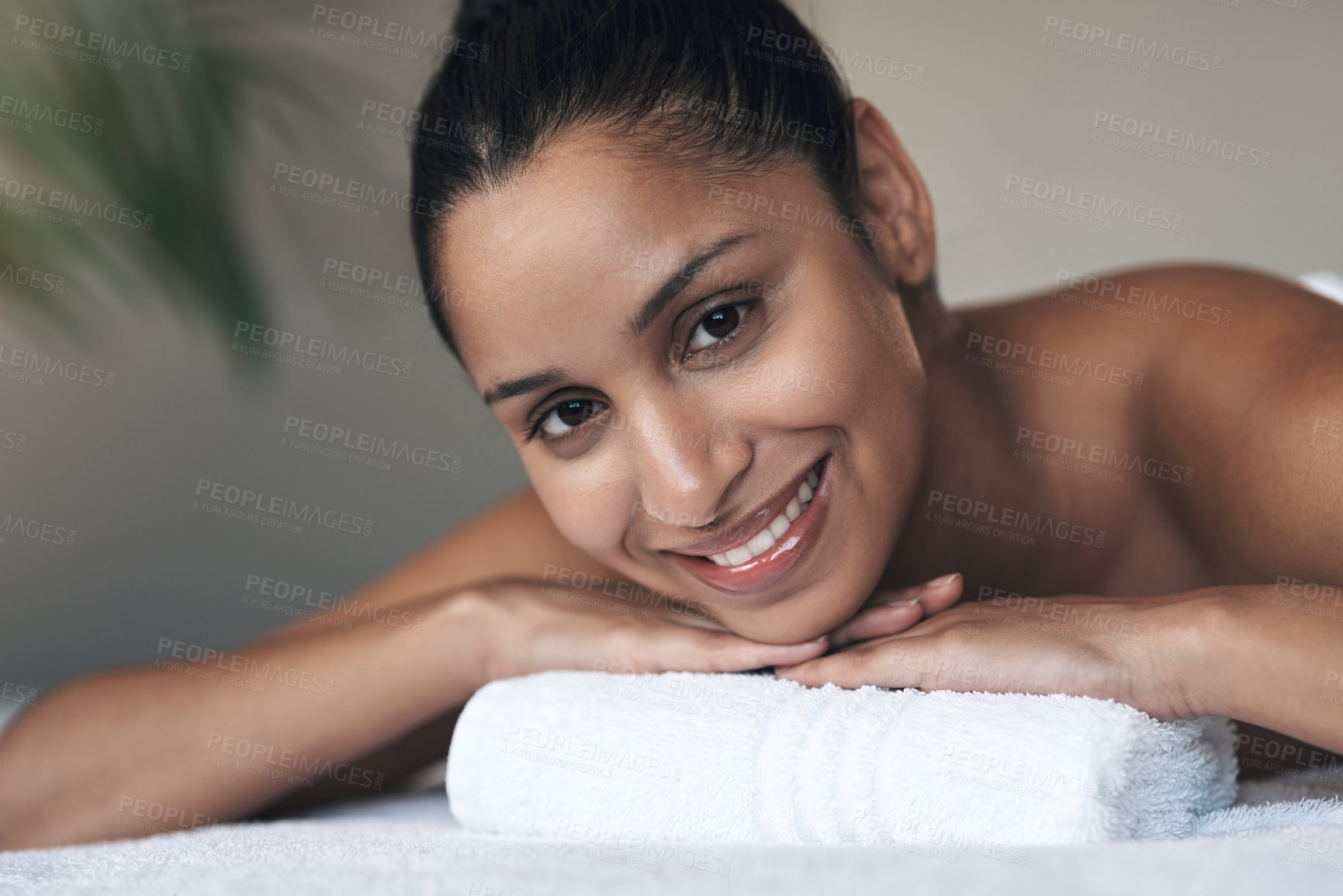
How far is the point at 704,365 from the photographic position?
0.91 meters

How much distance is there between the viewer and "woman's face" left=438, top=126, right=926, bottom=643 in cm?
89

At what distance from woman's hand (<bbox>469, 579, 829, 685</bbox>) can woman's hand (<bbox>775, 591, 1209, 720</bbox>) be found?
9 centimetres

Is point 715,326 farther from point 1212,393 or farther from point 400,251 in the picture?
point 400,251

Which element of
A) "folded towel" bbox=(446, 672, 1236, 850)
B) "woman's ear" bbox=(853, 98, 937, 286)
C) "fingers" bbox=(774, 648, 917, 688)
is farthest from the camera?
"woman's ear" bbox=(853, 98, 937, 286)

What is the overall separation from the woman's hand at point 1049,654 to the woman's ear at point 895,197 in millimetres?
406

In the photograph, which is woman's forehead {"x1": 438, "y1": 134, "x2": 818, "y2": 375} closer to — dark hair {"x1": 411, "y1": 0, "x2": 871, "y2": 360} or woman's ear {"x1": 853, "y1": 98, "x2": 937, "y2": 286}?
dark hair {"x1": 411, "y1": 0, "x2": 871, "y2": 360}

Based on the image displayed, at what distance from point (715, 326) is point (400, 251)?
1570 mm

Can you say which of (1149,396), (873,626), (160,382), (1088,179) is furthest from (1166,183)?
(160,382)

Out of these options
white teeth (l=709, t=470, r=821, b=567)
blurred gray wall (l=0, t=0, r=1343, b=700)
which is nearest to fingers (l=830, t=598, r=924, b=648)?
white teeth (l=709, t=470, r=821, b=567)

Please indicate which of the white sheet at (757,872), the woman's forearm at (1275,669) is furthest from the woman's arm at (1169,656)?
the white sheet at (757,872)

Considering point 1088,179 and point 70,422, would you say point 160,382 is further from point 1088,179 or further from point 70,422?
point 1088,179

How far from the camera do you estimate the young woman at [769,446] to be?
34.5 inches

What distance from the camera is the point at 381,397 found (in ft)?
7.80

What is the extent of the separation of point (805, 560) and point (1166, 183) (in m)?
1.82
